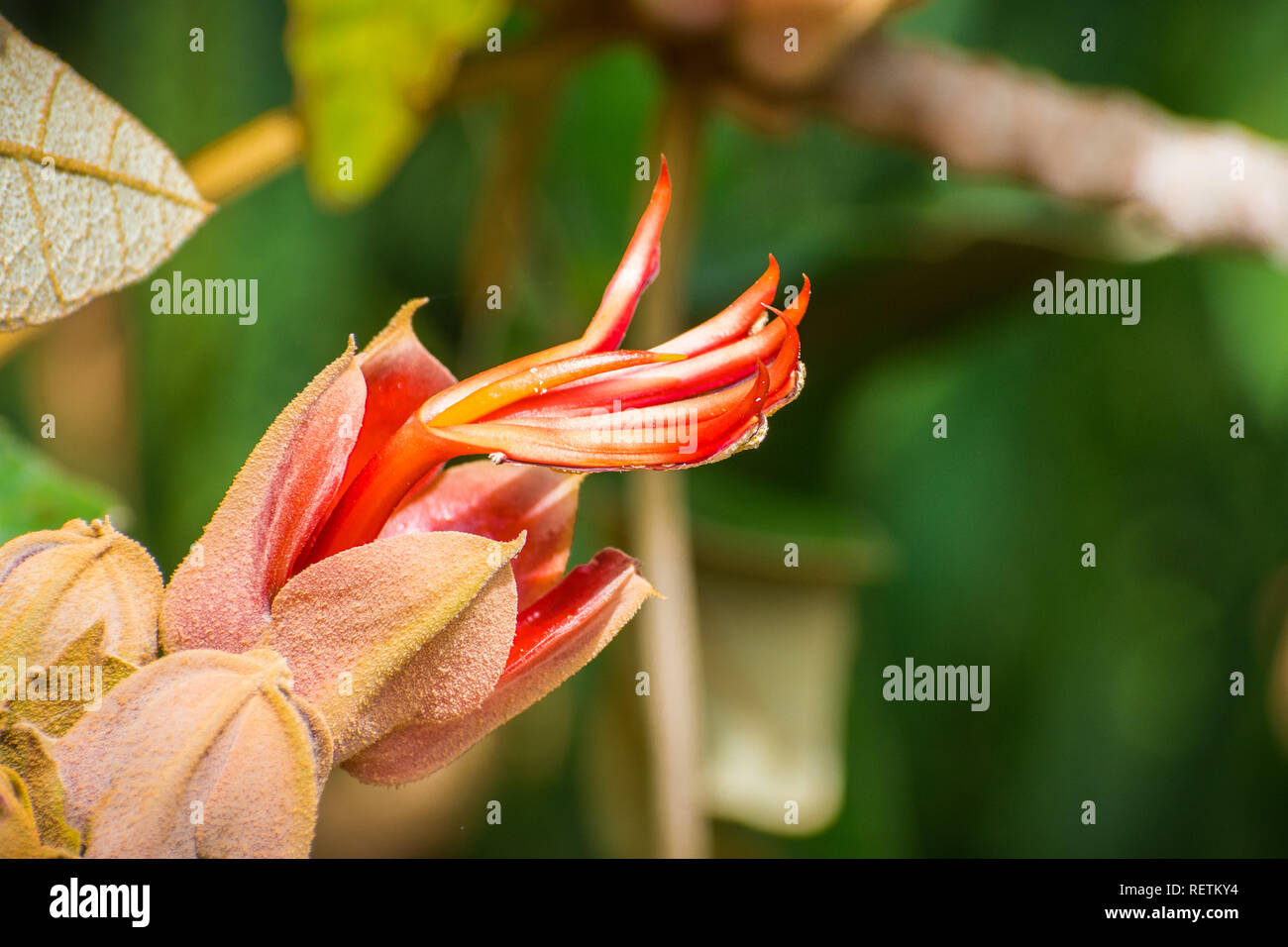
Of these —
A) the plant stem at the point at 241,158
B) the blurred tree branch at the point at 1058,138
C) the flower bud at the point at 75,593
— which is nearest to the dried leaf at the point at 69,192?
the flower bud at the point at 75,593

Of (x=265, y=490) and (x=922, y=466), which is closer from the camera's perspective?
(x=265, y=490)

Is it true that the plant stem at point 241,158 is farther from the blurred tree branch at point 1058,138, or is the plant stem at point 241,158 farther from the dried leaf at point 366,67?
the blurred tree branch at point 1058,138

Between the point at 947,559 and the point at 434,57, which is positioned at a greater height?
the point at 434,57

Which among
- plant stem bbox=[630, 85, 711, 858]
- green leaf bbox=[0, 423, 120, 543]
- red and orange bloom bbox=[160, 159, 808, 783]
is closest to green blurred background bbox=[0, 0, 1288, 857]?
plant stem bbox=[630, 85, 711, 858]

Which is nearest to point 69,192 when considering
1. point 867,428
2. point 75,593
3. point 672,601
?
point 75,593

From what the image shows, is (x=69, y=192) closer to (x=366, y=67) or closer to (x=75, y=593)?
(x=75, y=593)

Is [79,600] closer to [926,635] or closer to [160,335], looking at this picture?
[160,335]

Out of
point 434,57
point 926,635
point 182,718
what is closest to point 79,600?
point 182,718
